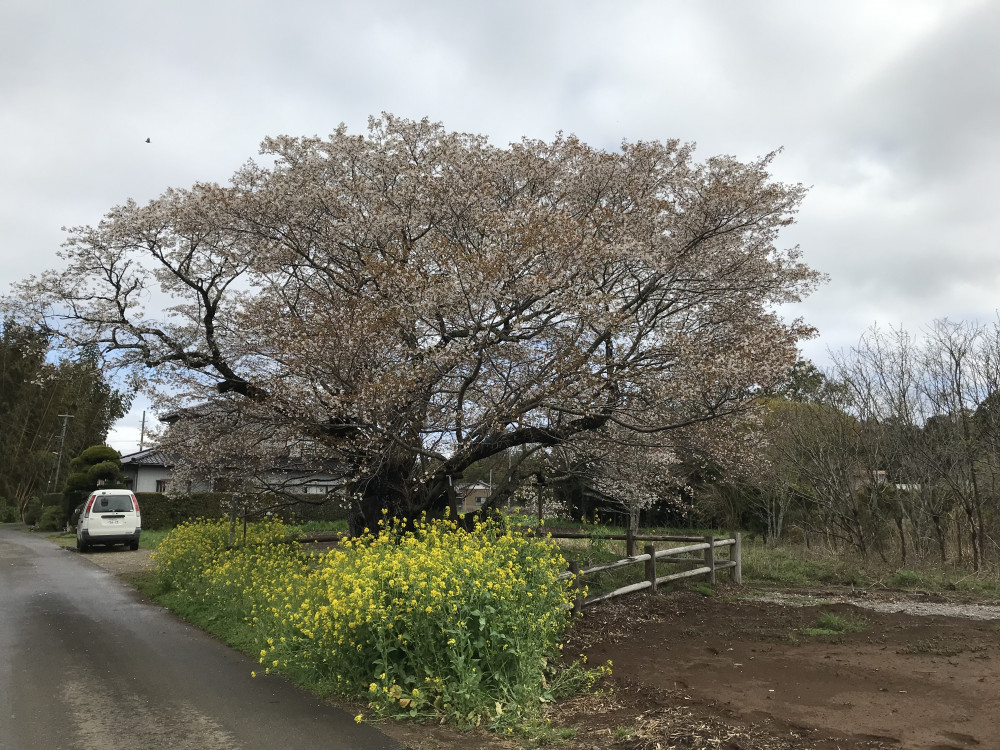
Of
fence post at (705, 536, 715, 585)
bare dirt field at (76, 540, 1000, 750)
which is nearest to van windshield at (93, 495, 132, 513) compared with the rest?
bare dirt field at (76, 540, 1000, 750)

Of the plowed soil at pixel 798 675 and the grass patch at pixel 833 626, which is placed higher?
the grass patch at pixel 833 626

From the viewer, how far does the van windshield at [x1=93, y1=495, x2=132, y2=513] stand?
1950cm

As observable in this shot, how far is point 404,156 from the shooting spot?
10.2 metres

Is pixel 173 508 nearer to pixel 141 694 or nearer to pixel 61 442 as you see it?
pixel 61 442

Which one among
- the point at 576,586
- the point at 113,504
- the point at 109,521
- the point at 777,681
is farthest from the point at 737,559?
the point at 113,504

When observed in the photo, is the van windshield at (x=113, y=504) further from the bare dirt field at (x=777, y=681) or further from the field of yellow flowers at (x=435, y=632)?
the bare dirt field at (x=777, y=681)

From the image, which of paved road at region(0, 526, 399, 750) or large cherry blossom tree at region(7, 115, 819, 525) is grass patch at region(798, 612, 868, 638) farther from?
paved road at region(0, 526, 399, 750)

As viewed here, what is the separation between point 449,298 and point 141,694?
4.83 m

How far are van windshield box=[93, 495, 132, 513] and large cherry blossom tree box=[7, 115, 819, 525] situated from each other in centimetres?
1046

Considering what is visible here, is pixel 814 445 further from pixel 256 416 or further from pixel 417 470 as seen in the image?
pixel 256 416

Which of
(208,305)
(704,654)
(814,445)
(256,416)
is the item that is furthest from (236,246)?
(814,445)

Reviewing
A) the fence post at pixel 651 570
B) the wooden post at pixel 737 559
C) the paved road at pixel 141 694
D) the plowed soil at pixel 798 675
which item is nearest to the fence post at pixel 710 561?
the wooden post at pixel 737 559

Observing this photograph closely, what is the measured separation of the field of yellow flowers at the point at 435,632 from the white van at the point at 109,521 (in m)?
15.3

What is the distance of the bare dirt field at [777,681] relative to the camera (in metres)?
4.61
